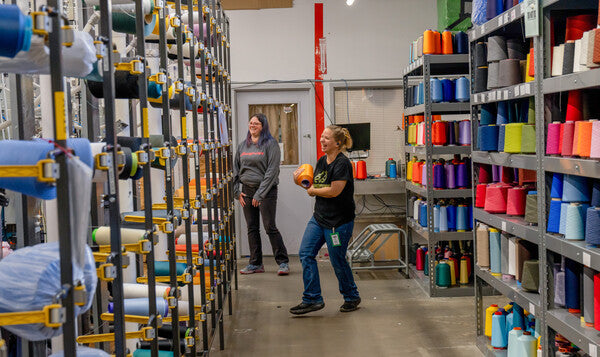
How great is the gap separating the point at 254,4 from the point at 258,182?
2.57 m

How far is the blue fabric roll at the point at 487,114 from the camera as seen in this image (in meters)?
4.88

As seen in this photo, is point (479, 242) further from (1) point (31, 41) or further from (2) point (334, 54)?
(2) point (334, 54)

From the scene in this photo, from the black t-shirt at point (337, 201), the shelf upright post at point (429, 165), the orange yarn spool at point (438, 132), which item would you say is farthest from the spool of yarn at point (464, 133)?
the black t-shirt at point (337, 201)

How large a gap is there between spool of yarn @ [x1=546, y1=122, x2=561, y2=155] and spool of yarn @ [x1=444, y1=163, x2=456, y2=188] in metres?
2.93

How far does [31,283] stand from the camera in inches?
70.5

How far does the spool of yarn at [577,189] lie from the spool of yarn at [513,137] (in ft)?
2.17

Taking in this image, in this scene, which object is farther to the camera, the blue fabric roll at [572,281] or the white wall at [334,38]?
the white wall at [334,38]

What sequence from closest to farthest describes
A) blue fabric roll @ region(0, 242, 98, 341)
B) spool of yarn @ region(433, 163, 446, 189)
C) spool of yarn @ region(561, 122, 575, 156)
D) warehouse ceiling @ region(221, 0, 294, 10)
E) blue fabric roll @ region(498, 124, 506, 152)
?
blue fabric roll @ region(0, 242, 98, 341), spool of yarn @ region(561, 122, 575, 156), blue fabric roll @ region(498, 124, 506, 152), spool of yarn @ region(433, 163, 446, 189), warehouse ceiling @ region(221, 0, 294, 10)

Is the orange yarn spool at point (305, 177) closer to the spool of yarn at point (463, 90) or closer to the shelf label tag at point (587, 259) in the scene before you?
the spool of yarn at point (463, 90)

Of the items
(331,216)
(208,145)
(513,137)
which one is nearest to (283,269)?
(331,216)

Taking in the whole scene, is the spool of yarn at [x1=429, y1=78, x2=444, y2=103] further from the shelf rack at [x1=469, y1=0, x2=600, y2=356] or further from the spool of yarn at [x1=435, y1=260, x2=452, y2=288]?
the shelf rack at [x1=469, y1=0, x2=600, y2=356]

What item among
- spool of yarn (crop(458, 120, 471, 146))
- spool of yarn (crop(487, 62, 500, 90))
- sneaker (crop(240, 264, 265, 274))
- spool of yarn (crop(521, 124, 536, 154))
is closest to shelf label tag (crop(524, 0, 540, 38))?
spool of yarn (crop(521, 124, 536, 154))

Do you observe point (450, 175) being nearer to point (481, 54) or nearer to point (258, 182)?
point (481, 54)

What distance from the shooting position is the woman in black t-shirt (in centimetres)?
591
